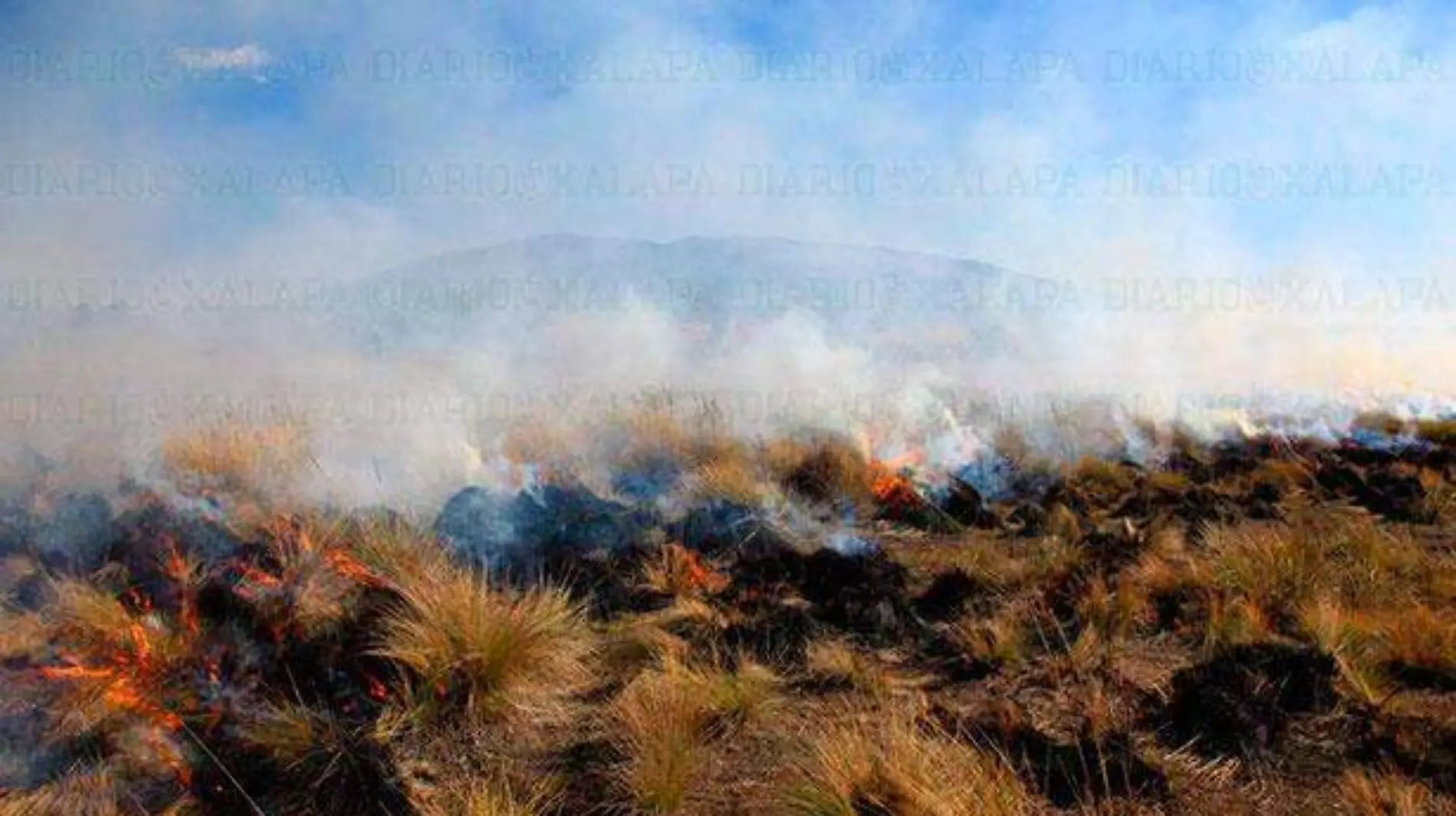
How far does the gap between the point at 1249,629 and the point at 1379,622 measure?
0.90m

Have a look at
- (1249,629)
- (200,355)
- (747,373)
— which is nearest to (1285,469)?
(1249,629)

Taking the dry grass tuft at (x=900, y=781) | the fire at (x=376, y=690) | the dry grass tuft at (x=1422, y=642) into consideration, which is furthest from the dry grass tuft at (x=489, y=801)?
the dry grass tuft at (x=1422, y=642)

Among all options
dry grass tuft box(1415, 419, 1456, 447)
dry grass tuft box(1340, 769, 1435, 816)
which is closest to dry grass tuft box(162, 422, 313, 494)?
dry grass tuft box(1340, 769, 1435, 816)

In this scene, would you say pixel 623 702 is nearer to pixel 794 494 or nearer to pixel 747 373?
pixel 794 494

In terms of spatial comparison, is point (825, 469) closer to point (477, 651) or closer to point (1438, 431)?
point (477, 651)

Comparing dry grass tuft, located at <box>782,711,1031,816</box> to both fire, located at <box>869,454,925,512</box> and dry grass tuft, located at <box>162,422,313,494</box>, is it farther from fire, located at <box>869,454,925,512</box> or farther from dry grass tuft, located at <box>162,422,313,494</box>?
dry grass tuft, located at <box>162,422,313,494</box>

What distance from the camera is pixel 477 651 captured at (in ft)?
15.8

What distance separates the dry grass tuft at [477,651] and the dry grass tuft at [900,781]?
5.55 ft

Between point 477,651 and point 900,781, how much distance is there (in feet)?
7.97

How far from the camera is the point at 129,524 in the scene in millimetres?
6535

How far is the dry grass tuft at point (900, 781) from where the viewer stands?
3471 mm

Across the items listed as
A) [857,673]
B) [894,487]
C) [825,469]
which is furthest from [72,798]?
[825,469]

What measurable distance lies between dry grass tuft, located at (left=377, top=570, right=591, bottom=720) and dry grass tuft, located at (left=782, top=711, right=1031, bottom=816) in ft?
5.55

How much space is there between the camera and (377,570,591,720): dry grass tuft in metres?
4.67
